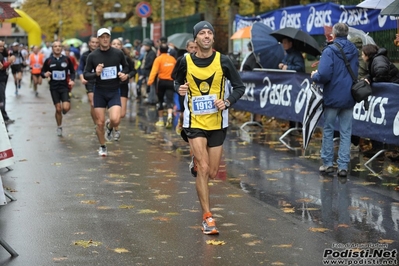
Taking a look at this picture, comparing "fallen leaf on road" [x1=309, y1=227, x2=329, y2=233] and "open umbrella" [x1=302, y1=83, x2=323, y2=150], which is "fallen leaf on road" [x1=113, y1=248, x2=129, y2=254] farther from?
"open umbrella" [x1=302, y1=83, x2=323, y2=150]

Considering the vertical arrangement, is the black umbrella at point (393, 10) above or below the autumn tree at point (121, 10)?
above

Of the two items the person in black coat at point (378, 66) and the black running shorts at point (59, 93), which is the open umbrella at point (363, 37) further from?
the black running shorts at point (59, 93)

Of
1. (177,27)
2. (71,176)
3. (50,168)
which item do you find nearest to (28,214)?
(71,176)

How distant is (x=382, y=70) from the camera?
42.7 feet

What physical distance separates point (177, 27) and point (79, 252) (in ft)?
92.4

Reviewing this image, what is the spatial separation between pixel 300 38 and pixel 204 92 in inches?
333

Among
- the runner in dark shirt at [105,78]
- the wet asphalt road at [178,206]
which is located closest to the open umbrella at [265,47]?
the wet asphalt road at [178,206]

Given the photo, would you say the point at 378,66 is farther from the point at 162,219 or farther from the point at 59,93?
the point at 59,93

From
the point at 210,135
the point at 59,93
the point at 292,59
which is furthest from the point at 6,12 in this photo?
the point at 292,59

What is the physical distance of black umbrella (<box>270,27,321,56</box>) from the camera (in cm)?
1672

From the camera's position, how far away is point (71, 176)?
11938 mm

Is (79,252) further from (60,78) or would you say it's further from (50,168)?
(60,78)

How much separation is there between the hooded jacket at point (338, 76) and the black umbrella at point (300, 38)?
15.9ft

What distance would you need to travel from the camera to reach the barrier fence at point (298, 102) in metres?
12.5
